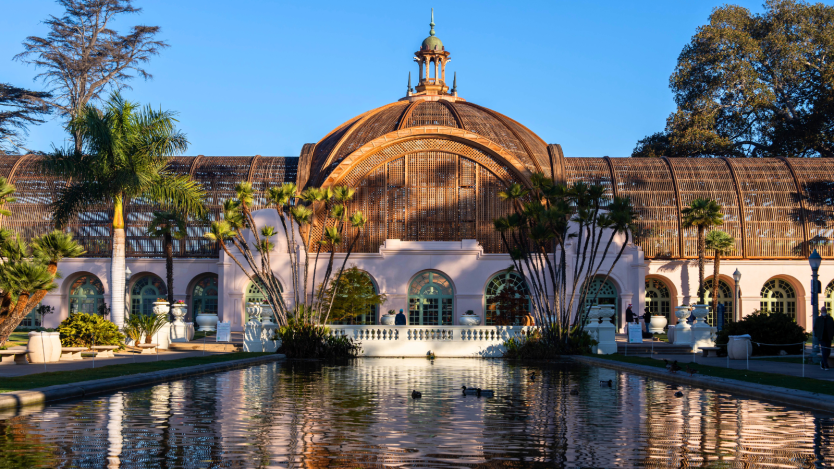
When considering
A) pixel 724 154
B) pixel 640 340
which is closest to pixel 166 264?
pixel 640 340

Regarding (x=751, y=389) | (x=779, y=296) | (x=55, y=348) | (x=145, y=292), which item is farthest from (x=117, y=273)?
(x=779, y=296)

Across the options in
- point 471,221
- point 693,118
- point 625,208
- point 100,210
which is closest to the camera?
point 625,208

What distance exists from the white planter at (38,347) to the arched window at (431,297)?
22.1 metres

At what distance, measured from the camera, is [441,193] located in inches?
1703

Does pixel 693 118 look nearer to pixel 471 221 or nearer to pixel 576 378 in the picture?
pixel 471 221

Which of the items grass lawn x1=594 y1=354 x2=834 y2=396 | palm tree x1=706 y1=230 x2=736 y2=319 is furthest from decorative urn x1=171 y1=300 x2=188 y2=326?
palm tree x1=706 y1=230 x2=736 y2=319

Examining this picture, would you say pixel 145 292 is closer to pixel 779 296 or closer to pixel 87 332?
pixel 87 332

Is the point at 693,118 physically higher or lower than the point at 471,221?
higher

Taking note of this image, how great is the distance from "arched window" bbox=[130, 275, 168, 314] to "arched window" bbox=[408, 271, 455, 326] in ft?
49.5

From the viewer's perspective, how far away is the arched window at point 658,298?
154 feet

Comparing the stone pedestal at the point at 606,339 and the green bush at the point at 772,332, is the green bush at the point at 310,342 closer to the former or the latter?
the stone pedestal at the point at 606,339

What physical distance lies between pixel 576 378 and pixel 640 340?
15.6 m

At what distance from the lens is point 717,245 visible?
44312 millimetres

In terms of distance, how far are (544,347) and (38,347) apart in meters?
16.0
